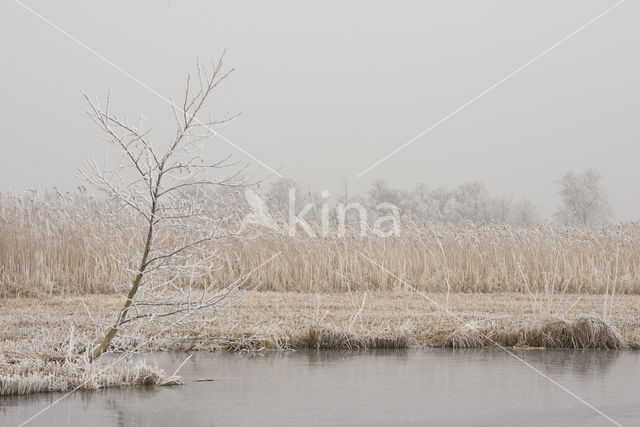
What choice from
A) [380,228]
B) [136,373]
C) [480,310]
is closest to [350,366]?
[136,373]

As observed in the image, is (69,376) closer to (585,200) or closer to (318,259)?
(318,259)

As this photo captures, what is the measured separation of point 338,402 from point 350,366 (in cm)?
141

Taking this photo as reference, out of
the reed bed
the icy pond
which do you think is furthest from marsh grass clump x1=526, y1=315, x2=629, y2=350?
the reed bed

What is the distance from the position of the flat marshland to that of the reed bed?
3 centimetres

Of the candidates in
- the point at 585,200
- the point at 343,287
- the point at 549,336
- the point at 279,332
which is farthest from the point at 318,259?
the point at 585,200

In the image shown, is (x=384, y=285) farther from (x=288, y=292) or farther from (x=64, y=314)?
(x=64, y=314)

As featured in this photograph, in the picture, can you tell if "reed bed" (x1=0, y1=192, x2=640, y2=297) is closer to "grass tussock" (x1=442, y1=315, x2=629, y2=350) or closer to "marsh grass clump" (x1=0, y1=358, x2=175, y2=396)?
"grass tussock" (x1=442, y1=315, x2=629, y2=350)

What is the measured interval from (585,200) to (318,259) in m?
39.1

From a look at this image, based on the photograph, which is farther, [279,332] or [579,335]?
[579,335]

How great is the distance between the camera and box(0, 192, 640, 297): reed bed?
11.7 metres

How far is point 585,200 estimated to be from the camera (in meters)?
47.8

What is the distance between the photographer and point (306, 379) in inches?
214

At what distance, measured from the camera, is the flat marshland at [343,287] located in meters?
7.24

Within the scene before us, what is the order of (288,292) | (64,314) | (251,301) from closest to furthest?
(64,314) < (251,301) < (288,292)
